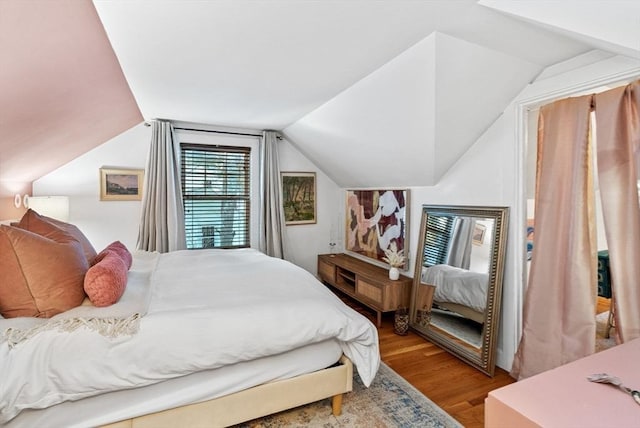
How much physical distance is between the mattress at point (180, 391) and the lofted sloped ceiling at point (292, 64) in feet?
5.15

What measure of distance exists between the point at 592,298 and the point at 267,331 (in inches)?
73.5

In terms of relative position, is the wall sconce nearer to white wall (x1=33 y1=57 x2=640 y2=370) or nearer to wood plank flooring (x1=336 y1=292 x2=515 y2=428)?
white wall (x1=33 y1=57 x2=640 y2=370)

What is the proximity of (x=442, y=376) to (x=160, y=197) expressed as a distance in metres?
3.21

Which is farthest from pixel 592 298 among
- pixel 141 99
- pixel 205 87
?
pixel 141 99

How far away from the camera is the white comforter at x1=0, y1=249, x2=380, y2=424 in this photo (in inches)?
55.0

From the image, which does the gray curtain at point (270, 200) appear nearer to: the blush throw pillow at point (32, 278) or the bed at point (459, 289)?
the bed at point (459, 289)

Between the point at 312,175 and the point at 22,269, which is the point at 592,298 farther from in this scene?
the point at 312,175

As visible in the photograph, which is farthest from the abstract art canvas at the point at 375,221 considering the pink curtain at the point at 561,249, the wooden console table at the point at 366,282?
the pink curtain at the point at 561,249

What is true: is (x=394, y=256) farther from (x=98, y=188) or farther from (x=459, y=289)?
(x=98, y=188)

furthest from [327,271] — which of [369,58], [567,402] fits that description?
[567,402]

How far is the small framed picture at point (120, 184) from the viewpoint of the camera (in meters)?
3.56

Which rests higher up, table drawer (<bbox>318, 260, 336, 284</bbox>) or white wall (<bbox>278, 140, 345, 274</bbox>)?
white wall (<bbox>278, 140, 345, 274</bbox>)

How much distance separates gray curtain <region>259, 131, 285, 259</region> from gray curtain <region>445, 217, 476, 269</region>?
2124 mm

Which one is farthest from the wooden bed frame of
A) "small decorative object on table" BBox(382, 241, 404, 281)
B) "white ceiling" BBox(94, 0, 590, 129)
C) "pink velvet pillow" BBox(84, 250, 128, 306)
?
"white ceiling" BBox(94, 0, 590, 129)
